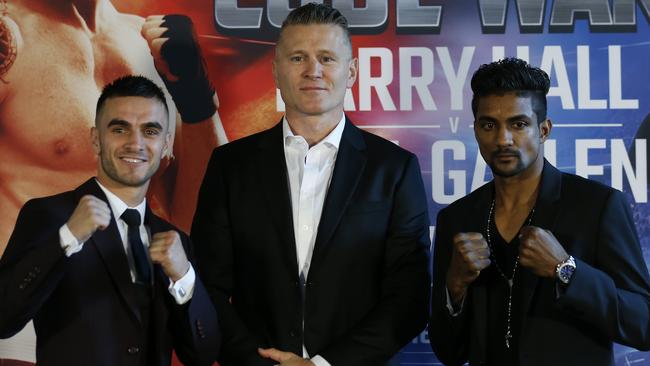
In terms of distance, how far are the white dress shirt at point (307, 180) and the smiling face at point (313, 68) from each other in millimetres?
98

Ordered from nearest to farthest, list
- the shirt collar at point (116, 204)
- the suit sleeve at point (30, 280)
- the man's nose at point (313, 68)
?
the suit sleeve at point (30, 280), the shirt collar at point (116, 204), the man's nose at point (313, 68)

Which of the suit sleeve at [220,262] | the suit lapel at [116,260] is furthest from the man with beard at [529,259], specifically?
the suit lapel at [116,260]

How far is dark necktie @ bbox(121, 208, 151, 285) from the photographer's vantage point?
2.59 m

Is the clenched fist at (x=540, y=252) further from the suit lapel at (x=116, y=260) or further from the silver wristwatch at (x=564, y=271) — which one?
the suit lapel at (x=116, y=260)

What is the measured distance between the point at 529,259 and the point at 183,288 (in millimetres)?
1040

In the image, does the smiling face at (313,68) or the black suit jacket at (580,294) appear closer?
the black suit jacket at (580,294)

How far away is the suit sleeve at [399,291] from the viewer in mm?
2707

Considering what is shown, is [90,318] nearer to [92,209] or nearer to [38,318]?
[38,318]

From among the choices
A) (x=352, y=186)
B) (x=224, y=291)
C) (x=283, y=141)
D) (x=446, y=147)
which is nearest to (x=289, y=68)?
(x=283, y=141)

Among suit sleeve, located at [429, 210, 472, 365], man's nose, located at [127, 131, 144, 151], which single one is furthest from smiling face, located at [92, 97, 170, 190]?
suit sleeve, located at [429, 210, 472, 365]

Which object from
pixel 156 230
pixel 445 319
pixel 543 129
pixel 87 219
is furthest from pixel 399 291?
pixel 87 219

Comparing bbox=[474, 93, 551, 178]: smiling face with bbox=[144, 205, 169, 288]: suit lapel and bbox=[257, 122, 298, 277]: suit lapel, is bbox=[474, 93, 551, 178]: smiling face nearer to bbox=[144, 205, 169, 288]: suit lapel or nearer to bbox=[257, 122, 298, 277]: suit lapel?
bbox=[257, 122, 298, 277]: suit lapel

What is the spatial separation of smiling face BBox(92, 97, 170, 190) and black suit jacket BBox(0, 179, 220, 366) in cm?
10

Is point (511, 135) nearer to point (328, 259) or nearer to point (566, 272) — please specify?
point (566, 272)
